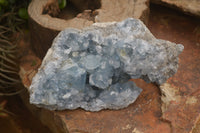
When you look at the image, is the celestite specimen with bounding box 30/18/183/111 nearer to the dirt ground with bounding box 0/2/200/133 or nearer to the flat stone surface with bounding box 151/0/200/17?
the flat stone surface with bounding box 151/0/200/17

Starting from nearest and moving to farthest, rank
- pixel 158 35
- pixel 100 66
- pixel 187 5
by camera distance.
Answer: pixel 100 66 < pixel 187 5 < pixel 158 35

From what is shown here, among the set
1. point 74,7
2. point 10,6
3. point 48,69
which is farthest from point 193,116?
point 10,6

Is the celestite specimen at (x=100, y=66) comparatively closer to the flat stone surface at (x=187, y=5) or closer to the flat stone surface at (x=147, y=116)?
the flat stone surface at (x=147, y=116)

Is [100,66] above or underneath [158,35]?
above

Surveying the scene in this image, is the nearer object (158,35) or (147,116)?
(147,116)

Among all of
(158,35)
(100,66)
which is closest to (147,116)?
(100,66)

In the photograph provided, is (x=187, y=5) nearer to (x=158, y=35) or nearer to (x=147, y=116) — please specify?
(x=158, y=35)

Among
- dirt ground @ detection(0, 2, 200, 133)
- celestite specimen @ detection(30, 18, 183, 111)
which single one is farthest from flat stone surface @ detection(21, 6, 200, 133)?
dirt ground @ detection(0, 2, 200, 133)

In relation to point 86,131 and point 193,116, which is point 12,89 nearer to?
point 86,131
